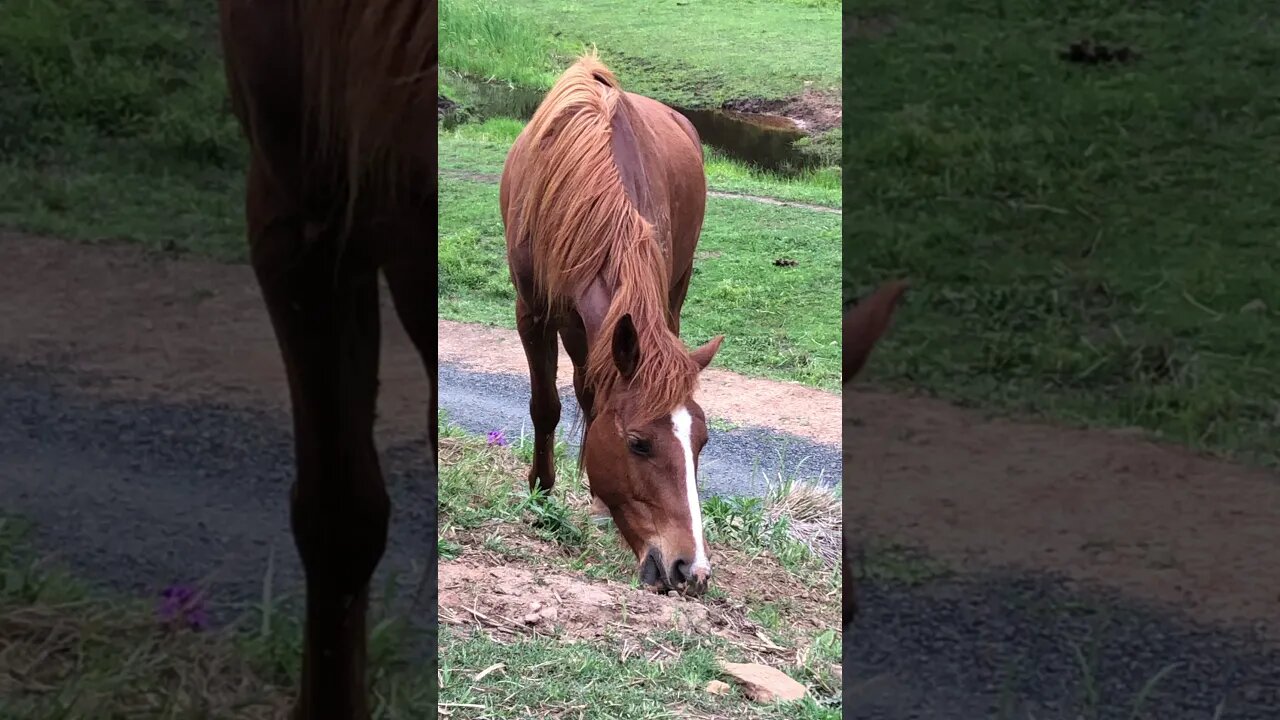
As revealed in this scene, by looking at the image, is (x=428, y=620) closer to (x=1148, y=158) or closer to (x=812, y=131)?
(x=1148, y=158)

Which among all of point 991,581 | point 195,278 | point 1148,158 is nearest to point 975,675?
point 991,581

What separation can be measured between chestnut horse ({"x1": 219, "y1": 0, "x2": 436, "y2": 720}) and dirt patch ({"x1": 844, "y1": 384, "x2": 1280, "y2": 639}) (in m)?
0.57

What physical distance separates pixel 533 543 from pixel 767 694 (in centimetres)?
112

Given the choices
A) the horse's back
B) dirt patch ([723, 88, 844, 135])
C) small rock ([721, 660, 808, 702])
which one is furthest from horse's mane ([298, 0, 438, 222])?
dirt patch ([723, 88, 844, 135])

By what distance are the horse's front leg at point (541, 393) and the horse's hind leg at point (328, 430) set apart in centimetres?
197

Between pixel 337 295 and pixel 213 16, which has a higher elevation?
pixel 213 16

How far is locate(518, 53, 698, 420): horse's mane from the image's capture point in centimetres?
224

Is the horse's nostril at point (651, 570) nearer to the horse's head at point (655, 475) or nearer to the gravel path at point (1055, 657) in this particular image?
the horse's head at point (655, 475)

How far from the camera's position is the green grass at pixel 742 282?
15.1 feet

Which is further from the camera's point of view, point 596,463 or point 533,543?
point 533,543

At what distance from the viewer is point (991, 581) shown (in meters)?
1.18

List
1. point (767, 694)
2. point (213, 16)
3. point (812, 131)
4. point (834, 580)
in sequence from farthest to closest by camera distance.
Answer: point (812, 131), point (834, 580), point (767, 694), point (213, 16)

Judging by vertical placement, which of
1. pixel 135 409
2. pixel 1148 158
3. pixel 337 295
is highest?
pixel 1148 158

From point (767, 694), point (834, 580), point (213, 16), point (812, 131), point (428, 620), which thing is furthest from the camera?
point (812, 131)
